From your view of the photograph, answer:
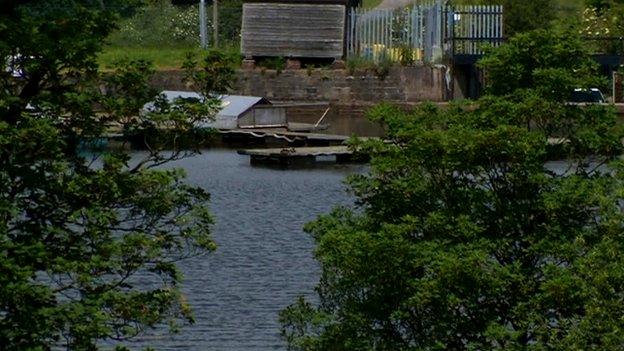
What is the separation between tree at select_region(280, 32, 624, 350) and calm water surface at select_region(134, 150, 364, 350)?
26.6 ft


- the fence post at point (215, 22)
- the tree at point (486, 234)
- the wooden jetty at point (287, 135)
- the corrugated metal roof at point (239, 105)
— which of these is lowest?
the wooden jetty at point (287, 135)

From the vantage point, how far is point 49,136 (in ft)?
35.0

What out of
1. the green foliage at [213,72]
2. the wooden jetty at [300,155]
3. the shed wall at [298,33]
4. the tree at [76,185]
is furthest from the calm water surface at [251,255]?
the shed wall at [298,33]

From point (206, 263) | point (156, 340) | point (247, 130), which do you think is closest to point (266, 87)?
point (247, 130)

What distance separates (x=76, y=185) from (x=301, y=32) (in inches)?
1980

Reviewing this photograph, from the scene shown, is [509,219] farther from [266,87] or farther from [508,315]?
[266,87]

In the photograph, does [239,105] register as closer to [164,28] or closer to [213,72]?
[164,28]

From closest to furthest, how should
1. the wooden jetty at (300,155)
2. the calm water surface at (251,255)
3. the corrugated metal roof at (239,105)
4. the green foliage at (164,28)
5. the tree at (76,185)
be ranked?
1. the tree at (76,185)
2. the calm water surface at (251,255)
3. the wooden jetty at (300,155)
4. the corrugated metal roof at (239,105)
5. the green foliage at (164,28)

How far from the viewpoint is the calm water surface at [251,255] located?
22078mm

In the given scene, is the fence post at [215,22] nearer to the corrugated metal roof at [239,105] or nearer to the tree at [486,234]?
the corrugated metal roof at [239,105]

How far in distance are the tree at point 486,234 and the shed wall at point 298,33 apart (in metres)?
47.7

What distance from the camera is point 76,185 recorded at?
11.0m

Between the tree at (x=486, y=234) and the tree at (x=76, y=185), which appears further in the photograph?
the tree at (x=486, y=234)

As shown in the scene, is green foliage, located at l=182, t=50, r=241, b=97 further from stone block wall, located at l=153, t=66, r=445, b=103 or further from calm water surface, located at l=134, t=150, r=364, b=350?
stone block wall, located at l=153, t=66, r=445, b=103
